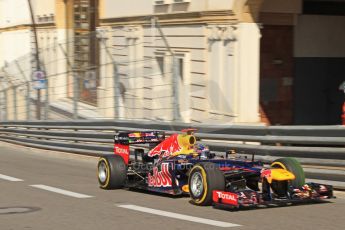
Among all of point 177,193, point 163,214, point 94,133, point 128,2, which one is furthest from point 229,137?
point 128,2

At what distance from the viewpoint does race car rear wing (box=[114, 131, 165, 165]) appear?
1098cm

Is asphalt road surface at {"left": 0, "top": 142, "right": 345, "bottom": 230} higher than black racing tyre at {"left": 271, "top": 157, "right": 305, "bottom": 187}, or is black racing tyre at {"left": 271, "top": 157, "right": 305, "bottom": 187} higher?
black racing tyre at {"left": 271, "top": 157, "right": 305, "bottom": 187}

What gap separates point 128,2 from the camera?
76.2 ft

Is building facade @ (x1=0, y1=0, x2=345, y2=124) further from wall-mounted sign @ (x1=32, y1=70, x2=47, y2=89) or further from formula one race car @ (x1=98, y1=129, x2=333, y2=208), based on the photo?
formula one race car @ (x1=98, y1=129, x2=333, y2=208)

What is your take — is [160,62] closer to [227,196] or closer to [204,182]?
[204,182]

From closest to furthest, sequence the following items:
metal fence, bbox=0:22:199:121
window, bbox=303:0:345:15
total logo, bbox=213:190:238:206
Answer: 1. total logo, bbox=213:190:238:206
2. metal fence, bbox=0:22:199:121
3. window, bbox=303:0:345:15

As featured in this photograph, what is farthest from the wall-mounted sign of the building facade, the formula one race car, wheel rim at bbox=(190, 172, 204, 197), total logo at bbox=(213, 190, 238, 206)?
total logo at bbox=(213, 190, 238, 206)

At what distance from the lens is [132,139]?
11031 mm

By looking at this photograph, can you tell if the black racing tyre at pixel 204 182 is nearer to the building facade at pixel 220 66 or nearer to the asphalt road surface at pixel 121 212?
the asphalt road surface at pixel 121 212

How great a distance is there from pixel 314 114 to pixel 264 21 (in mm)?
3430

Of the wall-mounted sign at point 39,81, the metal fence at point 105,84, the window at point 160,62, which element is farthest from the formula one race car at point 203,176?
the wall-mounted sign at point 39,81

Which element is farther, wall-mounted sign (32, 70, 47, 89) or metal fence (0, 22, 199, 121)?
wall-mounted sign (32, 70, 47, 89)

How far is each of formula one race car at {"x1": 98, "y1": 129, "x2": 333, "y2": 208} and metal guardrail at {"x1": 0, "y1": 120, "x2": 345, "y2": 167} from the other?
4.48 ft

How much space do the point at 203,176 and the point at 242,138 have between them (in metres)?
3.30
